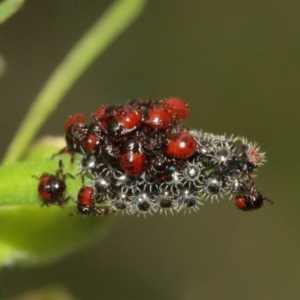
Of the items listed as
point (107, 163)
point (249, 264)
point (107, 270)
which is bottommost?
point (107, 163)

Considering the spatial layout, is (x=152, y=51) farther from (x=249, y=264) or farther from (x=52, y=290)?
(x=52, y=290)

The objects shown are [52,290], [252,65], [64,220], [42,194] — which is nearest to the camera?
[42,194]

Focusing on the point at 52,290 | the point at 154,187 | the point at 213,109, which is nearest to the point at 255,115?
the point at 213,109

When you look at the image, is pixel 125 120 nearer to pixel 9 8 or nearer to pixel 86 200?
pixel 86 200

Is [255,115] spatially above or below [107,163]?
above

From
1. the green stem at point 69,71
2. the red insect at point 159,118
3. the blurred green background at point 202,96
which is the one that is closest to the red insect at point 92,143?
the red insect at point 159,118

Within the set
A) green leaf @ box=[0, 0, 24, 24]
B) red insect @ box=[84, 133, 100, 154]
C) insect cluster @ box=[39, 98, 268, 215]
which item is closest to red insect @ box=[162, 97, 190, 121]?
insect cluster @ box=[39, 98, 268, 215]

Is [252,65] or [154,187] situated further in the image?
Result: [252,65]

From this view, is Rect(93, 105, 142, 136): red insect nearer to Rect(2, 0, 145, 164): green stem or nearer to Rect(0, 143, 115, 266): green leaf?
Rect(0, 143, 115, 266): green leaf
